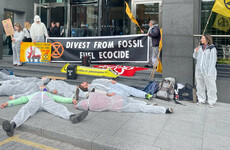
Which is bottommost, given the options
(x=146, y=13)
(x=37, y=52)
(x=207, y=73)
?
(x=207, y=73)

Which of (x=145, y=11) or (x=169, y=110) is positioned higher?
(x=145, y=11)

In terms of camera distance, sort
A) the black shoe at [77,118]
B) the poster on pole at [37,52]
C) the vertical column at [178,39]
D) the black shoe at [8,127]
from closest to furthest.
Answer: the black shoe at [8,127] → the black shoe at [77,118] → the vertical column at [178,39] → the poster on pole at [37,52]

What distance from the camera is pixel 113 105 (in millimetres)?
5383

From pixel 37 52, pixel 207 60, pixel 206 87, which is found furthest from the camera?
pixel 37 52

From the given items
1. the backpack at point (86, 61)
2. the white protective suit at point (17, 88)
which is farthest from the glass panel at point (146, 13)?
the white protective suit at point (17, 88)

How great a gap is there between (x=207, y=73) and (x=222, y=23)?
91.4 inches

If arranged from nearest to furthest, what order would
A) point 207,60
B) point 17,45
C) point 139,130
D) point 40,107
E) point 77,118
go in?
point 139,130, point 77,118, point 40,107, point 207,60, point 17,45

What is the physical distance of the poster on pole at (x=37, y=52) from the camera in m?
10.1

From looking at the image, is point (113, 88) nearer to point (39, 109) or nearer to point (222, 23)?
point (39, 109)

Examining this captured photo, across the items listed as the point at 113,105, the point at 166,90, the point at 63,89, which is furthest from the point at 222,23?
the point at 63,89

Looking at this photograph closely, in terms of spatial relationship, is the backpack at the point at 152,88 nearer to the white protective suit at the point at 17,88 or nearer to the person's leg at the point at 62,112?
the person's leg at the point at 62,112

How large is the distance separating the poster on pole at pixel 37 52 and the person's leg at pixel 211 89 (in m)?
7.00

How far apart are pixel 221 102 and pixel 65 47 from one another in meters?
6.66

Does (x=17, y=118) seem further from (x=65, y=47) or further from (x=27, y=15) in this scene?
(x=27, y=15)
